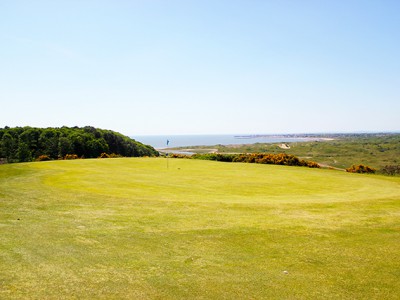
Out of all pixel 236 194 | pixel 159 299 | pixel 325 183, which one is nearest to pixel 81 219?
pixel 159 299

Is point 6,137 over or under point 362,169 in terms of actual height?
over

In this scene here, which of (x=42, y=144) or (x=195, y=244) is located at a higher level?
(x=42, y=144)

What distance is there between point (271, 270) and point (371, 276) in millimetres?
2598

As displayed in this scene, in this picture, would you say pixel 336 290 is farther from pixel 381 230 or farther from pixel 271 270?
pixel 381 230

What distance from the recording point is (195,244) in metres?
10.8

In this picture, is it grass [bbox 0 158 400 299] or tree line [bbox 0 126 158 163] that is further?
tree line [bbox 0 126 158 163]

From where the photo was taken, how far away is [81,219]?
1332cm

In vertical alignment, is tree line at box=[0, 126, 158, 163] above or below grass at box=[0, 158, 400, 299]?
above

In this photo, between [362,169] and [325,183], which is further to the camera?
[362,169]

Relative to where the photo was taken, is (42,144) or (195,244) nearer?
(195,244)

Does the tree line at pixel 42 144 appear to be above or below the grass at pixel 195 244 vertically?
above

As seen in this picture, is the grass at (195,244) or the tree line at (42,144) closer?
the grass at (195,244)

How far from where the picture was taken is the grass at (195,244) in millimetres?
7773

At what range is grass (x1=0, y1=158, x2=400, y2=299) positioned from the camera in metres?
7.77
